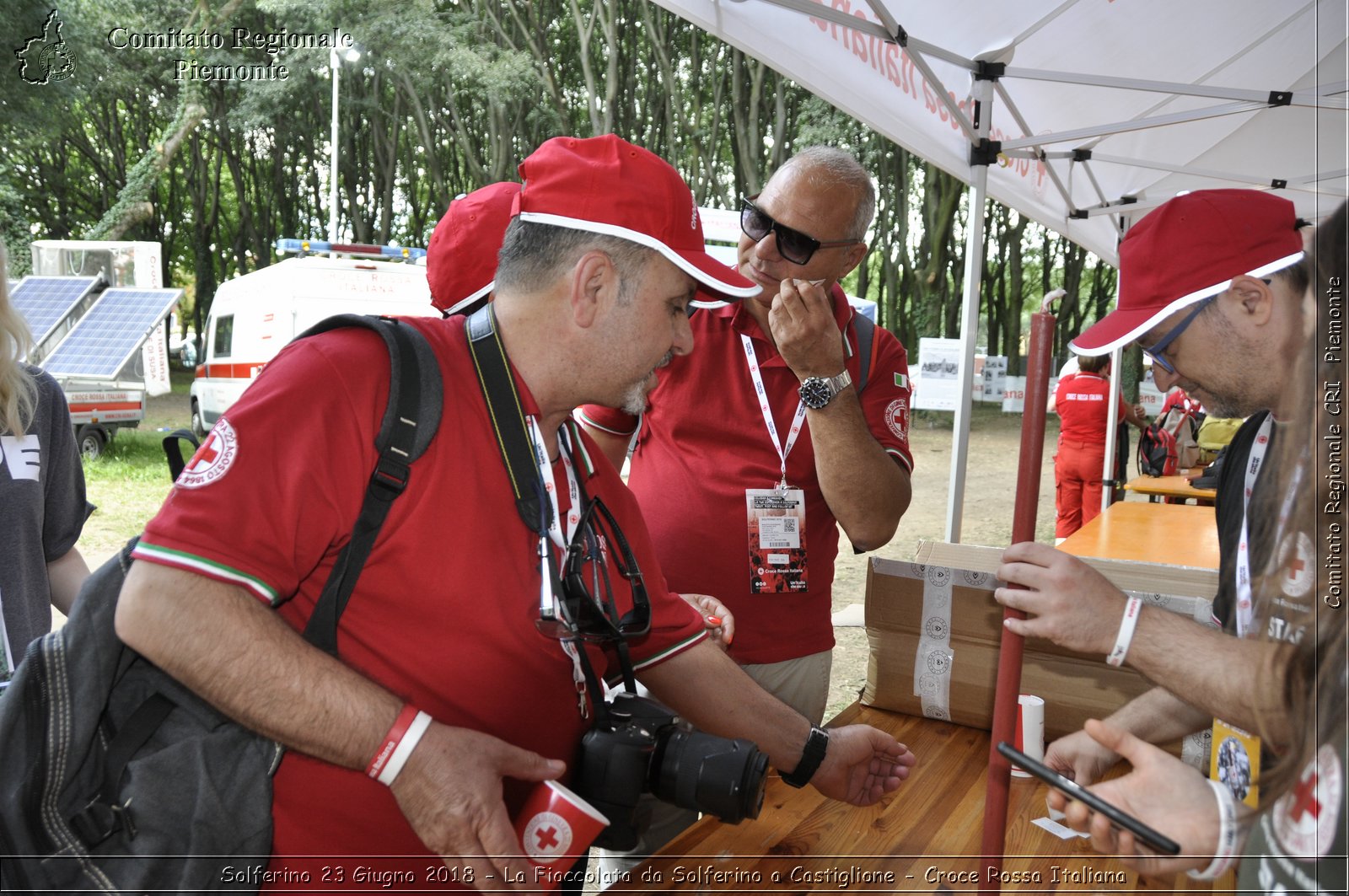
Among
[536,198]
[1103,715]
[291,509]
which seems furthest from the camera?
[1103,715]

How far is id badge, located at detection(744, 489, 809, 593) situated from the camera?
2457 millimetres

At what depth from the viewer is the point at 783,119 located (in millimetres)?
20016

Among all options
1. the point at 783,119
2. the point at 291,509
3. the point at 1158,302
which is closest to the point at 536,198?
Result: the point at 291,509

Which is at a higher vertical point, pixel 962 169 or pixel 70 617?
pixel 962 169

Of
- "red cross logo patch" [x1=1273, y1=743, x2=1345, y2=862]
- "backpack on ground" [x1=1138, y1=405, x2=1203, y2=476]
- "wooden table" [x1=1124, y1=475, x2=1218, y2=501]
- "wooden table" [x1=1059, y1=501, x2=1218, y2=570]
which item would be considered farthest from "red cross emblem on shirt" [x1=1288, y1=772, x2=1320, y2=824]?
"backpack on ground" [x1=1138, y1=405, x2=1203, y2=476]

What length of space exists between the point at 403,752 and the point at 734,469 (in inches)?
54.3

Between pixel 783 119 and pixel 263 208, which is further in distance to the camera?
pixel 263 208

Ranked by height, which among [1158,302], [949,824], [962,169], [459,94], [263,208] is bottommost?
[949,824]

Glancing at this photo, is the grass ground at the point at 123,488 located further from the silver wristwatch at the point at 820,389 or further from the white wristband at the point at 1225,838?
the white wristband at the point at 1225,838

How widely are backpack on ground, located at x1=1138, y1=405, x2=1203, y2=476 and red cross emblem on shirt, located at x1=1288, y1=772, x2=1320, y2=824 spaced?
8.34 metres

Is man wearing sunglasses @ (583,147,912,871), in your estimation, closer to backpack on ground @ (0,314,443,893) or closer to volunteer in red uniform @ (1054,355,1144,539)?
backpack on ground @ (0,314,443,893)

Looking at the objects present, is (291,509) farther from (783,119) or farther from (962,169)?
(783,119)

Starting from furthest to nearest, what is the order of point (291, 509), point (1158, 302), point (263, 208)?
point (263, 208) < point (1158, 302) < point (291, 509)

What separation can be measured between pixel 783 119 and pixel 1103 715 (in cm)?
1935
